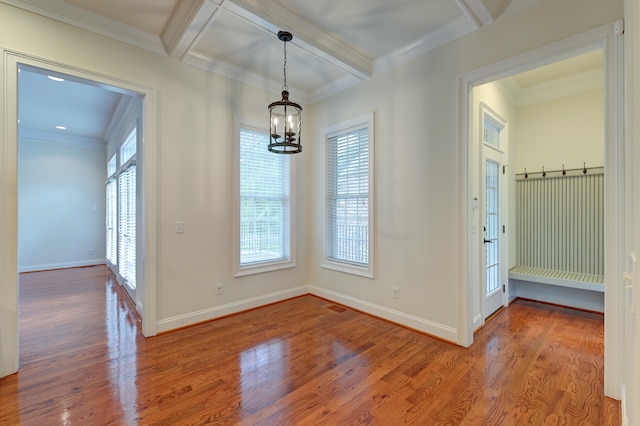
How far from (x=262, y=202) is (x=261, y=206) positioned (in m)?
0.06

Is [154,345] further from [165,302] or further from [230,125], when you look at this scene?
[230,125]

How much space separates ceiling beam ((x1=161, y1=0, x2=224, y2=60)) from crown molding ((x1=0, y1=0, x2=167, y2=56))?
5.5 inches

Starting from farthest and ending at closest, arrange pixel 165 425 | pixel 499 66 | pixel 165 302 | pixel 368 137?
pixel 368 137 → pixel 165 302 → pixel 499 66 → pixel 165 425

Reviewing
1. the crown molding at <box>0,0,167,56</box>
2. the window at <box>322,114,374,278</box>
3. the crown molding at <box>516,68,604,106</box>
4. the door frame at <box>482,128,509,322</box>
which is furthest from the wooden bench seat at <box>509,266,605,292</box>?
the crown molding at <box>0,0,167,56</box>

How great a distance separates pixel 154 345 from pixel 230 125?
2.49 meters

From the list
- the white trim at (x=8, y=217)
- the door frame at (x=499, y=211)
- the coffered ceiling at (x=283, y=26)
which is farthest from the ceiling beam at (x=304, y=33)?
the white trim at (x=8, y=217)

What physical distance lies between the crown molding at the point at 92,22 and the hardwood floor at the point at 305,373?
2.88 m

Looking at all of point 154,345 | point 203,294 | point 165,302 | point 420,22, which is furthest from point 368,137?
point 154,345

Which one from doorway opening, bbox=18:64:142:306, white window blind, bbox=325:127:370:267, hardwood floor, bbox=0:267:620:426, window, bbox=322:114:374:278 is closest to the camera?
hardwood floor, bbox=0:267:620:426

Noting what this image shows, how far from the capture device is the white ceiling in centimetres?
244

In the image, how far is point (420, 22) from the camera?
273 centimetres

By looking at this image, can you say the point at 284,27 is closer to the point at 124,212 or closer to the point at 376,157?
the point at 376,157

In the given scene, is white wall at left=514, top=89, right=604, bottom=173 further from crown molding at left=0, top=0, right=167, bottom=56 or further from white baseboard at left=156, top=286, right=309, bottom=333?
crown molding at left=0, top=0, right=167, bottom=56

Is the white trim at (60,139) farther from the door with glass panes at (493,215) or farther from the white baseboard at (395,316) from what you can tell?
the door with glass panes at (493,215)
